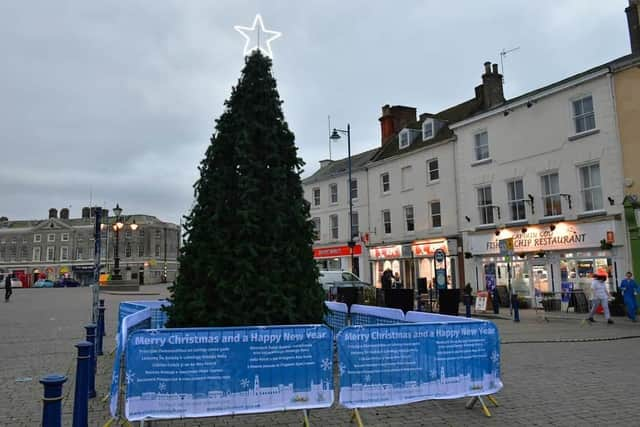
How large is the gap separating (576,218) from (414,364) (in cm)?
1832

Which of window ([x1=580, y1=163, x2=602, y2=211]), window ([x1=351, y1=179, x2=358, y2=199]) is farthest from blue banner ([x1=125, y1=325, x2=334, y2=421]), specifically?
window ([x1=351, y1=179, x2=358, y2=199])

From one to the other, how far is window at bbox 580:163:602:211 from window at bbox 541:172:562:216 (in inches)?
45.8

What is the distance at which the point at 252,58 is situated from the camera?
7.23m

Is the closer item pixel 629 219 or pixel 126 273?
pixel 629 219

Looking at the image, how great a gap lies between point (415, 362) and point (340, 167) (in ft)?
115

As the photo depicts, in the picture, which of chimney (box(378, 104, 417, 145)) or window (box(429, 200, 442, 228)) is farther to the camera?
chimney (box(378, 104, 417, 145))

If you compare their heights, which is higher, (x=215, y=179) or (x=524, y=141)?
A: (x=524, y=141)

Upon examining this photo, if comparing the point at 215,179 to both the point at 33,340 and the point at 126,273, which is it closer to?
the point at 33,340

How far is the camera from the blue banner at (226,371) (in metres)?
5.05

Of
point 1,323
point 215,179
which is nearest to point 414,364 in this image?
point 215,179

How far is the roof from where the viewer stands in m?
37.4

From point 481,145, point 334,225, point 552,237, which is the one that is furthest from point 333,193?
point 552,237

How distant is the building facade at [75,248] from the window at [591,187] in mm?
78551

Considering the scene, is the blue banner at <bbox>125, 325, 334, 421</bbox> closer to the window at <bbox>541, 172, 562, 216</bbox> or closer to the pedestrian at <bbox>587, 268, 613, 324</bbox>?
the pedestrian at <bbox>587, 268, 613, 324</bbox>
